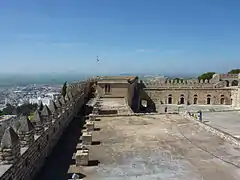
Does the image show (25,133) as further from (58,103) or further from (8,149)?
(58,103)

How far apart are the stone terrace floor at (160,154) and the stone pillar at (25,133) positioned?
1.53m

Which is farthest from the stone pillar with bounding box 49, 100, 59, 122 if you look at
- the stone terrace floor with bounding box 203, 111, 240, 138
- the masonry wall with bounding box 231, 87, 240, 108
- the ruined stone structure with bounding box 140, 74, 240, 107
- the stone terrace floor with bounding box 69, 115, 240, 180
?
the ruined stone structure with bounding box 140, 74, 240, 107

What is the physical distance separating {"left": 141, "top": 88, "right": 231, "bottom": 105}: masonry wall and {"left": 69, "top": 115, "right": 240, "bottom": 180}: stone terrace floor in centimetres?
3022

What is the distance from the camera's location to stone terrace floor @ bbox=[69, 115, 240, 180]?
8.40 meters

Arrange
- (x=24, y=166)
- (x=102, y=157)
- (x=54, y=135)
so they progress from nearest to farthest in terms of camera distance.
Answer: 1. (x=24, y=166)
2. (x=102, y=157)
3. (x=54, y=135)

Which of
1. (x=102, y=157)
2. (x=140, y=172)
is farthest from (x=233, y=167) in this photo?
(x=102, y=157)

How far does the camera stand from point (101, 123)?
15602 mm

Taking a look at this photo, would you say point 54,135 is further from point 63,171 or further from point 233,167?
point 233,167

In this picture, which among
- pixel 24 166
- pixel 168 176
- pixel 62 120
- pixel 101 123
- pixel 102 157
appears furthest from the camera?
pixel 101 123

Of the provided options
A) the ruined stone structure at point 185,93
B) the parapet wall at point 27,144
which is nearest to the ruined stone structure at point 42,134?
the parapet wall at point 27,144

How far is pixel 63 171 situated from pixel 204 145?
17.6 ft

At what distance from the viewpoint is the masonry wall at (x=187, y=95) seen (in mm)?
44941

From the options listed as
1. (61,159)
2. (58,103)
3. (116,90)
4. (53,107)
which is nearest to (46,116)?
(61,159)

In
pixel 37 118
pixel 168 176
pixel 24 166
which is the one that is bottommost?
pixel 168 176
